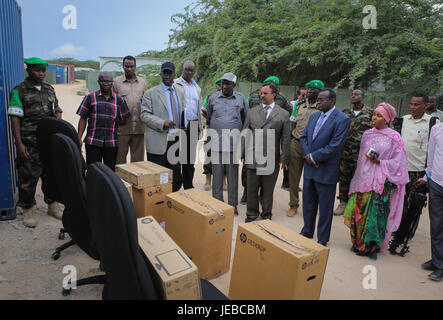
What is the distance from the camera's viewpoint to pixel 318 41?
8664 millimetres

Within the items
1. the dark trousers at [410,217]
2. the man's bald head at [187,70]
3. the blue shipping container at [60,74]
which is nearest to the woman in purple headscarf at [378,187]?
the dark trousers at [410,217]

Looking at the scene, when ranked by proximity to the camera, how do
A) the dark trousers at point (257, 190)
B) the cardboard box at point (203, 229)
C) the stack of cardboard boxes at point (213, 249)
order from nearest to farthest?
the stack of cardboard boxes at point (213, 249), the cardboard box at point (203, 229), the dark trousers at point (257, 190)

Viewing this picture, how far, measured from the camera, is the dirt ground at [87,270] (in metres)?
2.45

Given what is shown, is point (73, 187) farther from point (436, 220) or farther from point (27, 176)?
point (436, 220)

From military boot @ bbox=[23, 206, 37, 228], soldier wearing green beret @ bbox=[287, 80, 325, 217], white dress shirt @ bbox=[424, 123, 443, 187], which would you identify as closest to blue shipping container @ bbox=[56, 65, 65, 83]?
military boot @ bbox=[23, 206, 37, 228]

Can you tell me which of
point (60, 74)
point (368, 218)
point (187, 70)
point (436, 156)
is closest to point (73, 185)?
point (187, 70)

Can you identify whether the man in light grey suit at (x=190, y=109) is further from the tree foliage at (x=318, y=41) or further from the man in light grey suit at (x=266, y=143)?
the tree foliage at (x=318, y=41)

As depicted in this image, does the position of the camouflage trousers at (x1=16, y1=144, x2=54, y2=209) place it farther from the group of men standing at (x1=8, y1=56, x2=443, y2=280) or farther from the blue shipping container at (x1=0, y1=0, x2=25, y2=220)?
the blue shipping container at (x1=0, y1=0, x2=25, y2=220)

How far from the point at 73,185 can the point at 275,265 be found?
143cm

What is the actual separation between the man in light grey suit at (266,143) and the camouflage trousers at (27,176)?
255 cm

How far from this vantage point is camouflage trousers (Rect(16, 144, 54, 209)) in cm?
343
